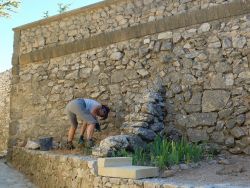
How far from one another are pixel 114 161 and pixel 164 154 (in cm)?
74

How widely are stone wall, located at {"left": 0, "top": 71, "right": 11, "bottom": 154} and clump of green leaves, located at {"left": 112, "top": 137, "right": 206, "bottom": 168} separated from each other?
26.1ft

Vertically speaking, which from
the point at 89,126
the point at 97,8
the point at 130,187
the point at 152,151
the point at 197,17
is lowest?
the point at 130,187

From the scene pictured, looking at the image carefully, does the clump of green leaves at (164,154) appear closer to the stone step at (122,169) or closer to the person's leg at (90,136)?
the stone step at (122,169)

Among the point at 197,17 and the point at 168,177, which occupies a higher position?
the point at 197,17

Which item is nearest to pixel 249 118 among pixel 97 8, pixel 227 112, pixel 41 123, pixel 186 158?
pixel 227 112

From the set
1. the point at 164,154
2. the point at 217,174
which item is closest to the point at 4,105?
the point at 164,154

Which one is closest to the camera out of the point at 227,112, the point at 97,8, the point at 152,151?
the point at 152,151

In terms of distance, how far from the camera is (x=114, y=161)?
473cm

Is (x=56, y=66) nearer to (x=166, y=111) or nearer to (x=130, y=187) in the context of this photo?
(x=166, y=111)

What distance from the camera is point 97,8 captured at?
795 cm

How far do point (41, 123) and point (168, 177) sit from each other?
15.7ft

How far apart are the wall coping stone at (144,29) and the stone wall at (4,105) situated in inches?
152

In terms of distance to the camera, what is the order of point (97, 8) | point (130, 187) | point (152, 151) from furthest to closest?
point (97, 8), point (152, 151), point (130, 187)

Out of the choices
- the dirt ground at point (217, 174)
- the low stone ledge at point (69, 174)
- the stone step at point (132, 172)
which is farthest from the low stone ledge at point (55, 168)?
the dirt ground at point (217, 174)
